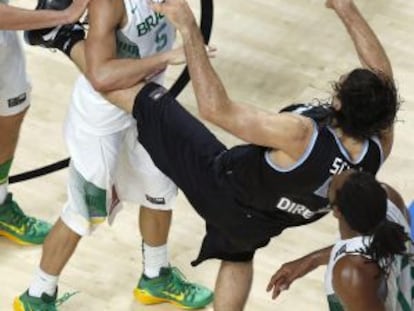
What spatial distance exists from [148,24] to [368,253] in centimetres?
100

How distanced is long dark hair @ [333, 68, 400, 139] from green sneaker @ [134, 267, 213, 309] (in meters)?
1.11

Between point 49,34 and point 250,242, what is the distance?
897 millimetres

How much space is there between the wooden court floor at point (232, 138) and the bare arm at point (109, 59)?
94cm

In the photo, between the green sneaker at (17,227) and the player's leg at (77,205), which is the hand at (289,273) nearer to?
the player's leg at (77,205)

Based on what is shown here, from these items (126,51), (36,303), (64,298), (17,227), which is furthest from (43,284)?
(126,51)

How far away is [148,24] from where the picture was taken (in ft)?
10.4

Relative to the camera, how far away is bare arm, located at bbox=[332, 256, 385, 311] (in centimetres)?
260

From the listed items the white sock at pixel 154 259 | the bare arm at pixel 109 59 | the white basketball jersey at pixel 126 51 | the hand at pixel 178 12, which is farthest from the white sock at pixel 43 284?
the hand at pixel 178 12

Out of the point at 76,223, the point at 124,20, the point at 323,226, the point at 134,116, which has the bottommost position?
the point at 323,226

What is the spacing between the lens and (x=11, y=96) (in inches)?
145

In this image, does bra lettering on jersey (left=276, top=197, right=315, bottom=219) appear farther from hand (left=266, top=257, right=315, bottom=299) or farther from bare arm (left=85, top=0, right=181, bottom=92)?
bare arm (left=85, top=0, right=181, bottom=92)

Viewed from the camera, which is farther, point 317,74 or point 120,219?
point 317,74

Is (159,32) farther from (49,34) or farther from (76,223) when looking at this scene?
(76,223)

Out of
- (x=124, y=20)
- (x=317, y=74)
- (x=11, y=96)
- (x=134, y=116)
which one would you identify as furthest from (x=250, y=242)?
(x=317, y=74)
